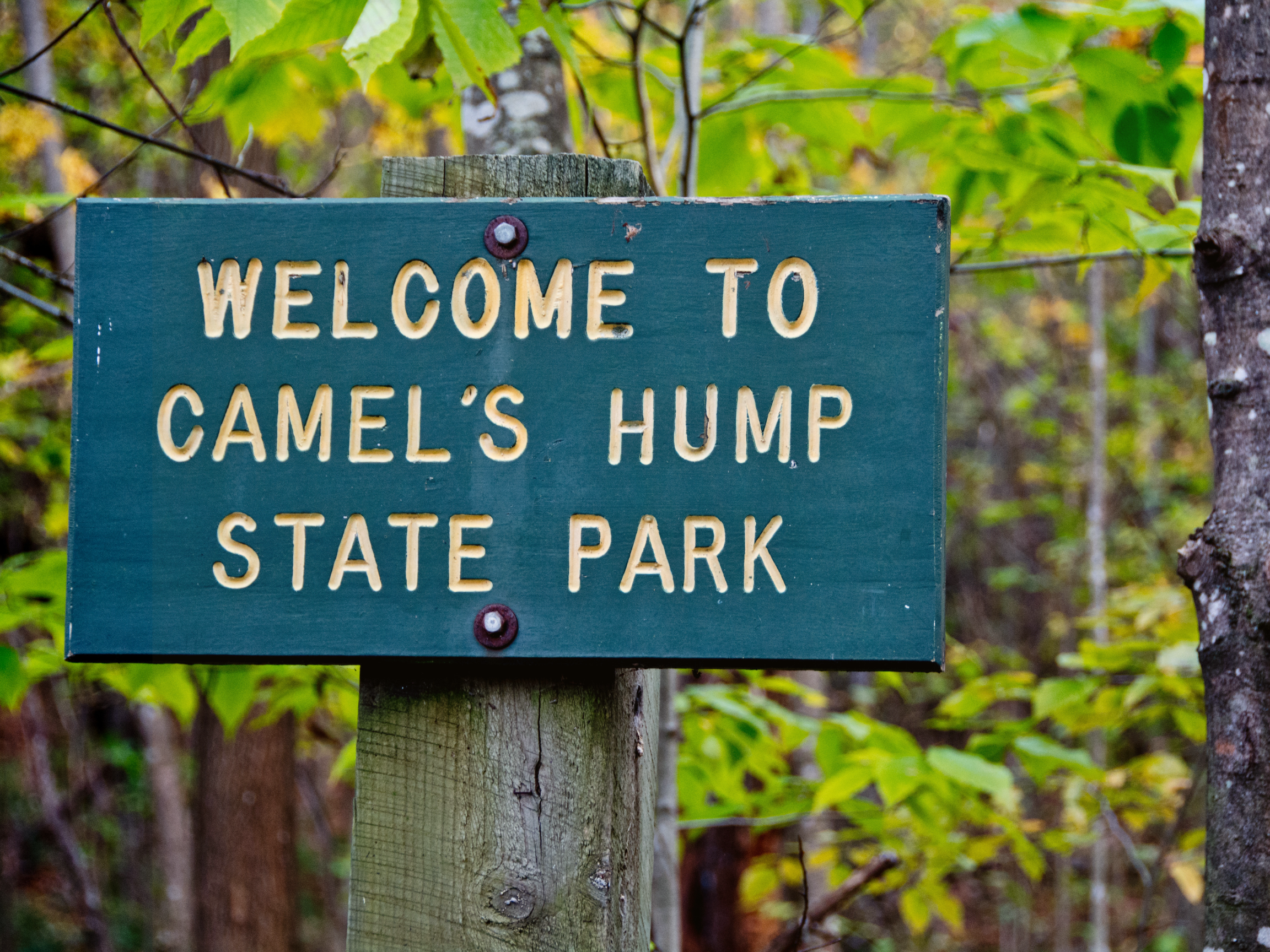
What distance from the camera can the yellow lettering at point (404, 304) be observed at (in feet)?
4.14

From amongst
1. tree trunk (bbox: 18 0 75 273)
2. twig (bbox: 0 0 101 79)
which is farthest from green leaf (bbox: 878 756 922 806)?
tree trunk (bbox: 18 0 75 273)

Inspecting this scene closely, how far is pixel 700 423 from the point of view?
1221mm

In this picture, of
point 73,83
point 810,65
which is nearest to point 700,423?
point 810,65

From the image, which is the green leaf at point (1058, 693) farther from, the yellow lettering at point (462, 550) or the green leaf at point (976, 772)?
the yellow lettering at point (462, 550)

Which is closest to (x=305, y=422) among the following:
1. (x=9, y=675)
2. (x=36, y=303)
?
(x=36, y=303)

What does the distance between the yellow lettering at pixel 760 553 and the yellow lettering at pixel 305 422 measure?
506mm

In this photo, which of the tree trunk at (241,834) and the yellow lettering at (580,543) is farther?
the tree trunk at (241,834)

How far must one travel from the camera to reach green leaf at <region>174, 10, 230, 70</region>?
1.50 m

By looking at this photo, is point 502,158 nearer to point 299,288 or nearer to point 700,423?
point 299,288

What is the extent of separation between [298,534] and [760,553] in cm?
54

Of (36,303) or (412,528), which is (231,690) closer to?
(36,303)

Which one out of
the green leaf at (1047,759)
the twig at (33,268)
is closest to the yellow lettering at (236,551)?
the twig at (33,268)

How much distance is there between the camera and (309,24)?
1455 mm

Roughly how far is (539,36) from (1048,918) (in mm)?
10451
